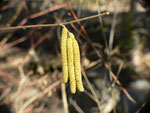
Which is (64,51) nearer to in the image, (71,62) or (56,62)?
(71,62)

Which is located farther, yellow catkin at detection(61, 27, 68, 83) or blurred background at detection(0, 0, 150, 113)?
blurred background at detection(0, 0, 150, 113)

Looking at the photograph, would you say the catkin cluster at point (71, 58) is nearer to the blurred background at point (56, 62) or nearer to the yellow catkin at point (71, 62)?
the yellow catkin at point (71, 62)

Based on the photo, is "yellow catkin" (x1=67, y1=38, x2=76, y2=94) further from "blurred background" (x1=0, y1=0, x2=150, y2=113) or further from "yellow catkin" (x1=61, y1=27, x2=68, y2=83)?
"blurred background" (x1=0, y1=0, x2=150, y2=113)

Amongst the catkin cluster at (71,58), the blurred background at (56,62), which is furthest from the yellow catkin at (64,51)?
the blurred background at (56,62)

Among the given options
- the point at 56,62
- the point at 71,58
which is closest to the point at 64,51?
the point at 71,58

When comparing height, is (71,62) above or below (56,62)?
below

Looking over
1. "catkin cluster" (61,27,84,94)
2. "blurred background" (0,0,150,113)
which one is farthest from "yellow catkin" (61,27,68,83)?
"blurred background" (0,0,150,113)

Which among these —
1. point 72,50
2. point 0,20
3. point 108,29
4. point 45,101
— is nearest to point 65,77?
point 72,50
